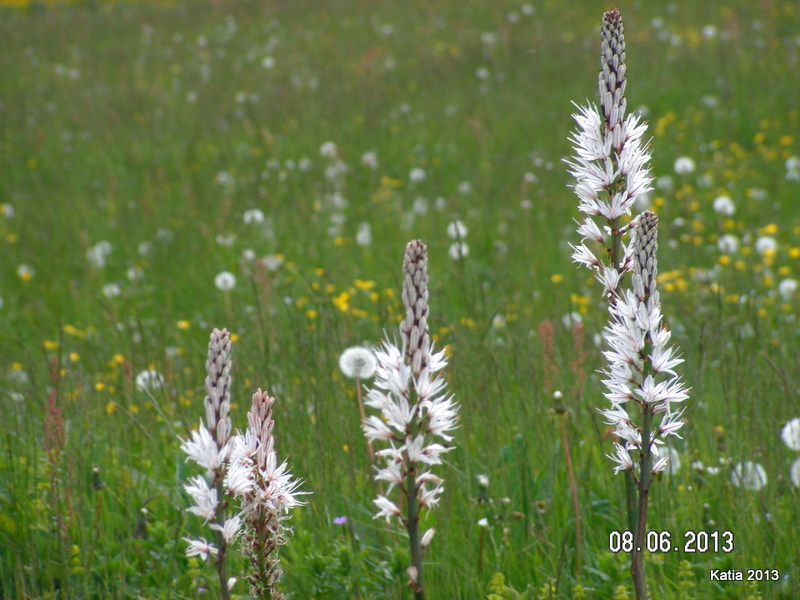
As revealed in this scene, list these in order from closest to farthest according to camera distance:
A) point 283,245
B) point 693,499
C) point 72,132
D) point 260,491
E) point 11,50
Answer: point 260,491 → point 693,499 → point 283,245 → point 72,132 → point 11,50

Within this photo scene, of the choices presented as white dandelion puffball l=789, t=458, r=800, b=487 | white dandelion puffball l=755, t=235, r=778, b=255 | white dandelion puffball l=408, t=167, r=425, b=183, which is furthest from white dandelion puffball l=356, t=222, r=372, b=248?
white dandelion puffball l=789, t=458, r=800, b=487

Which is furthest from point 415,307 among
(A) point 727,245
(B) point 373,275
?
(A) point 727,245

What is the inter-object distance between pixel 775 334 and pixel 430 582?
9.69 feet

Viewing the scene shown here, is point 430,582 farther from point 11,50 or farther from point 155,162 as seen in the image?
point 11,50

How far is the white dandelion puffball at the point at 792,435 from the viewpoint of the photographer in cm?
292

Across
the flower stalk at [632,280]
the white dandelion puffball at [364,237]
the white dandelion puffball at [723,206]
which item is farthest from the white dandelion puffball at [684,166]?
the flower stalk at [632,280]

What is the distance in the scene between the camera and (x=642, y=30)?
12.3 m

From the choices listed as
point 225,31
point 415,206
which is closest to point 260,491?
point 415,206

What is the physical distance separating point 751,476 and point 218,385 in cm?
214

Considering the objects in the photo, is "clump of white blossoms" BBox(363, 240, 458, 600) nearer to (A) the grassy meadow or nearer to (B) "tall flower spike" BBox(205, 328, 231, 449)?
(B) "tall flower spike" BBox(205, 328, 231, 449)

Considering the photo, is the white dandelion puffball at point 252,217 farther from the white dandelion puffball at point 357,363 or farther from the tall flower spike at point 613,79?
the tall flower spike at point 613,79

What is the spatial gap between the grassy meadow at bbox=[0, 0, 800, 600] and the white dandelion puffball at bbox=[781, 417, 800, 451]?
0.07 metres

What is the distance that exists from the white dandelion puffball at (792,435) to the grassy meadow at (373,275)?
7 cm

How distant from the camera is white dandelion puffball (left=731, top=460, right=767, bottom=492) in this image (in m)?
2.73
